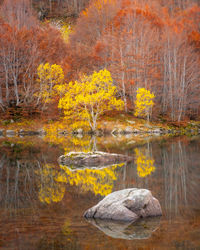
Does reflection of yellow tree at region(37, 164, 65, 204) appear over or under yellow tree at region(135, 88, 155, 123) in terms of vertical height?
over

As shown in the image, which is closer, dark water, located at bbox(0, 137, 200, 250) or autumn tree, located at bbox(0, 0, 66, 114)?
dark water, located at bbox(0, 137, 200, 250)

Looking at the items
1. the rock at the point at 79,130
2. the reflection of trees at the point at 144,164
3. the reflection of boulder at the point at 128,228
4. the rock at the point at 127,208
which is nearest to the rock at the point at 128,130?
the rock at the point at 79,130

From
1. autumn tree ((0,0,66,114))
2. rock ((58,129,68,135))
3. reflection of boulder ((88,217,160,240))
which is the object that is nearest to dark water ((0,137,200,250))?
reflection of boulder ((88,217,160,240))

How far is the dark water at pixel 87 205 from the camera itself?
18.9ft

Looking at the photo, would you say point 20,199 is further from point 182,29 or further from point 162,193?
point 182,29

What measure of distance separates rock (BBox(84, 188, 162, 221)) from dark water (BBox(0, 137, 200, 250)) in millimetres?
253

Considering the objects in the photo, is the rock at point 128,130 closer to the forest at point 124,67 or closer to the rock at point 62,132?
the forest at point 124,67

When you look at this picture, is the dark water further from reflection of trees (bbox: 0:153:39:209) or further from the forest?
the forest

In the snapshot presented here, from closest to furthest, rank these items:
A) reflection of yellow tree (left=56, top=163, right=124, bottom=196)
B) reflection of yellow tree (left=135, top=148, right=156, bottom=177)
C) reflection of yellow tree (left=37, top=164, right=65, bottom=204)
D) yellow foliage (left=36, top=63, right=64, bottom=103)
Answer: reflection of yellow tree (left=37, top=164, right=65, bottom=204)
reflection of yellow tree (left=56, top=163, right=124, bottom=196)
reflection of yellow tree (left=135, top=148, right=156, bottom=177)
yellow foliage (left=36, top=63, right=64, bottom=103)

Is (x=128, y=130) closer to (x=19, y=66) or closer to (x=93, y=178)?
(x=19, y=66)

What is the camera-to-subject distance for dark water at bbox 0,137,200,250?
5.77 m

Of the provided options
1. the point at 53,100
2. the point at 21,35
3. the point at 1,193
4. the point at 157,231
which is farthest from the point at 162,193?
the point at 21,35

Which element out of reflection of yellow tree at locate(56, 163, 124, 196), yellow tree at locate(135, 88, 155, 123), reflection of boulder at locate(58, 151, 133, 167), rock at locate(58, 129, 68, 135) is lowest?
rock at locate(58, 129, 68, 135)

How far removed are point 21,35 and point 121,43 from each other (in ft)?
45.3
